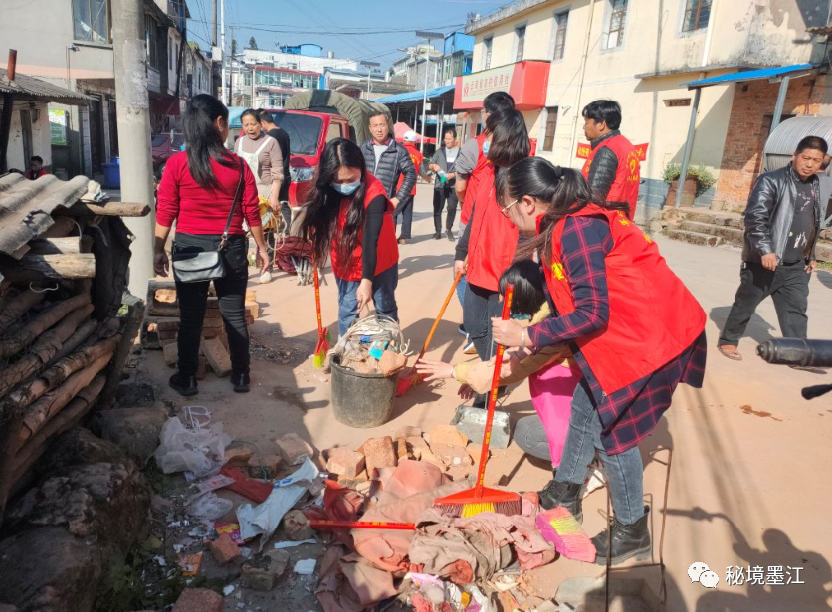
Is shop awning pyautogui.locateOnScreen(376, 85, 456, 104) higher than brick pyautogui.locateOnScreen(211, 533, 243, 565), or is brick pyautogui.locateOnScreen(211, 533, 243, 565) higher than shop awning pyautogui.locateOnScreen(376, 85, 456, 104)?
shop awning pyautogui.locateOnScreen(376, 85, 456, 104)

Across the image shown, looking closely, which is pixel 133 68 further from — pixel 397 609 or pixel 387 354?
pixel 397 609

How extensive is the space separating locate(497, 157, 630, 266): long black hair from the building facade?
9605 millimetres

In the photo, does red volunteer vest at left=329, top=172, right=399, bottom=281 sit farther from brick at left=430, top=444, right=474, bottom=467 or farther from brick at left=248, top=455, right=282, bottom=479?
brick at left=248, top=455, right=282, bottom=479

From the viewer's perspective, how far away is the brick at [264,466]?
3.33 metres

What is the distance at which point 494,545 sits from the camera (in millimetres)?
2660

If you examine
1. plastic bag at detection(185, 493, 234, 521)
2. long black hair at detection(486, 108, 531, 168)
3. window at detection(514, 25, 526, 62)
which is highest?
window at detection(514, 25, 526, 62)

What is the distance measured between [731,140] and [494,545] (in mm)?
13652

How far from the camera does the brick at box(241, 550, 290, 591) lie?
2.49 metres

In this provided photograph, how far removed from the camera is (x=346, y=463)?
3334 millimetres

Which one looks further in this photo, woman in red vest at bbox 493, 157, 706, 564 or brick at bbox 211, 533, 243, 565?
brick at bbox 211, 533, 243, 565

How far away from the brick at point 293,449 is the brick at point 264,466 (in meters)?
0.13

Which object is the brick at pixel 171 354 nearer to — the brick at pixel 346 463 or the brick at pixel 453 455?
the brick at pixel 346 463

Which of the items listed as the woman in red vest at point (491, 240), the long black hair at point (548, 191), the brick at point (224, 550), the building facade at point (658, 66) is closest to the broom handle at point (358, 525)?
the brick at point (224, 550)

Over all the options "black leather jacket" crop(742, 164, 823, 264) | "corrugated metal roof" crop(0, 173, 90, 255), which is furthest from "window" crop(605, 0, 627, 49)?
"corrugated metal roof" crop(0, 173, 90, 255)
